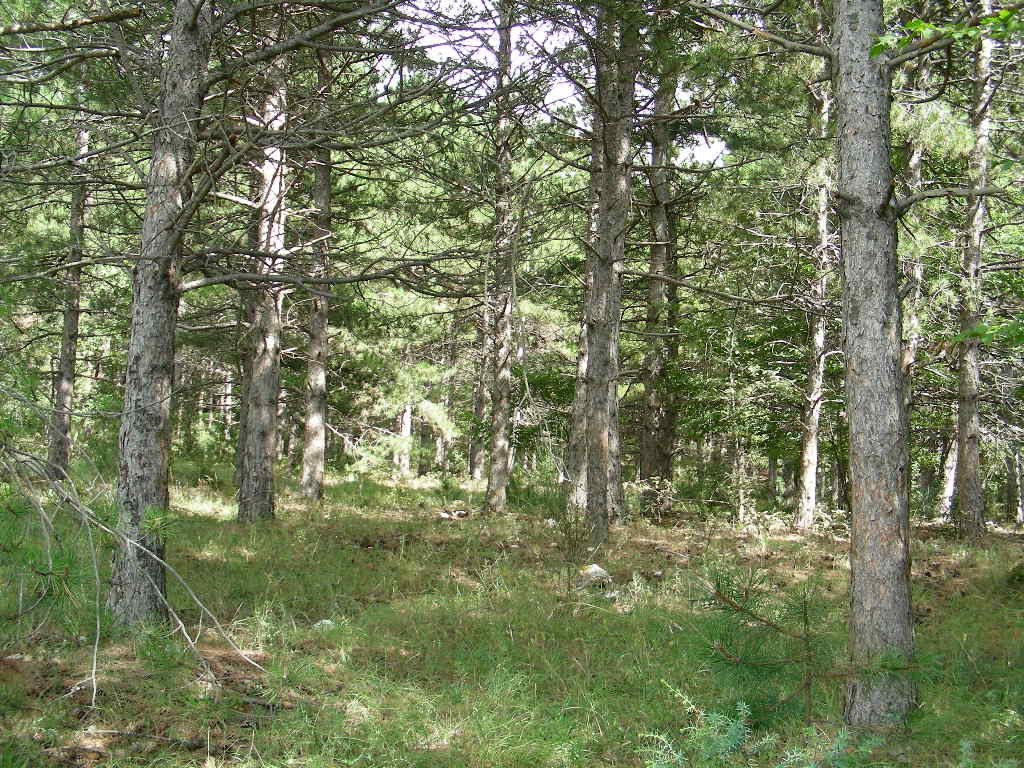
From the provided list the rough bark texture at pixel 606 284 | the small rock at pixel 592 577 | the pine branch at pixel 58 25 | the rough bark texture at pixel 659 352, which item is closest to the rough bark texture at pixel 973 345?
the rough bark texture at pixel 659 352

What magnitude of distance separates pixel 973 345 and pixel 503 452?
892 cm

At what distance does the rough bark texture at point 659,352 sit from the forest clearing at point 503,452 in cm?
28

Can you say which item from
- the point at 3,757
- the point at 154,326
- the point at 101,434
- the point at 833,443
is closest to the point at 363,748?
the point at 3,757

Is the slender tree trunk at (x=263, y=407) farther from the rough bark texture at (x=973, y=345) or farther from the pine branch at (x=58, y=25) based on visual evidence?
the rough bark texture at (x=973, y=345)

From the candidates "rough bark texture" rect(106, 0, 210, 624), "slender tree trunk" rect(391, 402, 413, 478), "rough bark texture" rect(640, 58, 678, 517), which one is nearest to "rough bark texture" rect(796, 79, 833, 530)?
"rough bark texture" rect(640, 58, 678, 517)

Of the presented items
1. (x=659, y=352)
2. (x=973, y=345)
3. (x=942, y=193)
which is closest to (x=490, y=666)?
(x=942, y=193)

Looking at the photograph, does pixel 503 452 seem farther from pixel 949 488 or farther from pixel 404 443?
pixel 949 488

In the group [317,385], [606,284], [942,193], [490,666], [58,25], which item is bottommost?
[490,666]

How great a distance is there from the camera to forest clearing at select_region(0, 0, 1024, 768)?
14.1 ft

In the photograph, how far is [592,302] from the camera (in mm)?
10492

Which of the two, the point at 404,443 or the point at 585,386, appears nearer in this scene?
the point at 585,386

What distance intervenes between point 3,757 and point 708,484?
64.2 feet

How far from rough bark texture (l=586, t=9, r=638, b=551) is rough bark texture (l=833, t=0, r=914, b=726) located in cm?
521

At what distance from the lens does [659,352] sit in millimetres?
15344
